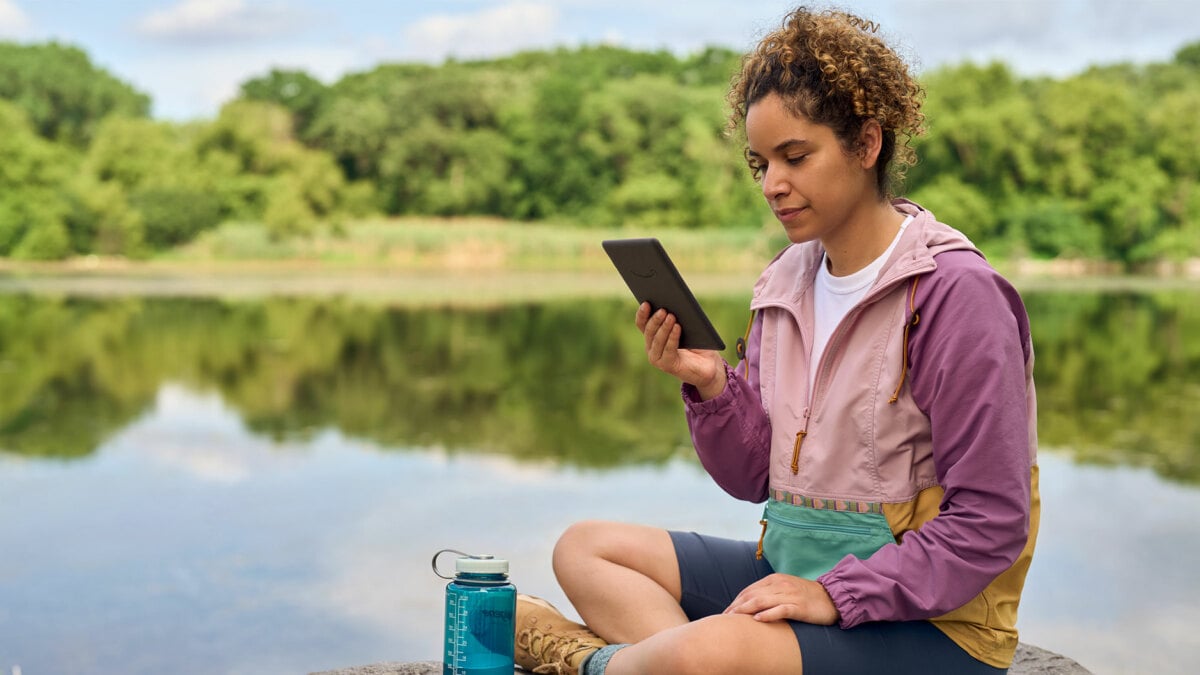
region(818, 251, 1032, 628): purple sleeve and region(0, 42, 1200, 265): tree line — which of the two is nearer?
region(818, 251, 1032, 628): purple sleeve

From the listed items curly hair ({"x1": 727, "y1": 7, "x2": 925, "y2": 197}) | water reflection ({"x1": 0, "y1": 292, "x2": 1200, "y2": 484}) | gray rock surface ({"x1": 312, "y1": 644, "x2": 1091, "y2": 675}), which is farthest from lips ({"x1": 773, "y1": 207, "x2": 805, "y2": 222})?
water reflection ({"x1": 0, "y1": 292, "x2": 1200, "y2": 484})

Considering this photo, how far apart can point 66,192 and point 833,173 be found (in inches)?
1390

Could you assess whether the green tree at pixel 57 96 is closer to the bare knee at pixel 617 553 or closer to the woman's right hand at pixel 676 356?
the bare knee at pixel 617 553

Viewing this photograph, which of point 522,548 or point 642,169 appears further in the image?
A: point 642,169

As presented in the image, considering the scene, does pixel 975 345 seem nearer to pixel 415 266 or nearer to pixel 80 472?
pixel 80 472

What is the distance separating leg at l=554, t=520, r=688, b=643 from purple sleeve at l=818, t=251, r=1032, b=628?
0.49 m

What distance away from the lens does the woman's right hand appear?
87.5 inches

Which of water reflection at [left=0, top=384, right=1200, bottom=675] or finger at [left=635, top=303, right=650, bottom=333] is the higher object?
finger at [left=635, top=303, right=650, bottom=333]

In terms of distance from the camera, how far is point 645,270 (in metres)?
2.19

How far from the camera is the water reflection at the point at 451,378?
8.29 m

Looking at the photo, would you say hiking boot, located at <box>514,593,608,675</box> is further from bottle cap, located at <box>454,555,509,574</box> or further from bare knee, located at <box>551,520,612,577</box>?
bottle cap, located at <box>454,555,509,574</box>

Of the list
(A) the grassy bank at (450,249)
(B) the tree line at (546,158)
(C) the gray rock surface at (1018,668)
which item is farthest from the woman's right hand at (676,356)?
(B) the tree line at (546,158)

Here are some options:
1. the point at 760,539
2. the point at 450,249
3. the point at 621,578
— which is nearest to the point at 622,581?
the point at 621,578

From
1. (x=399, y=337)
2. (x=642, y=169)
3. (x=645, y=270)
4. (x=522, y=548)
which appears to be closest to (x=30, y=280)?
(x=399, y=337)
